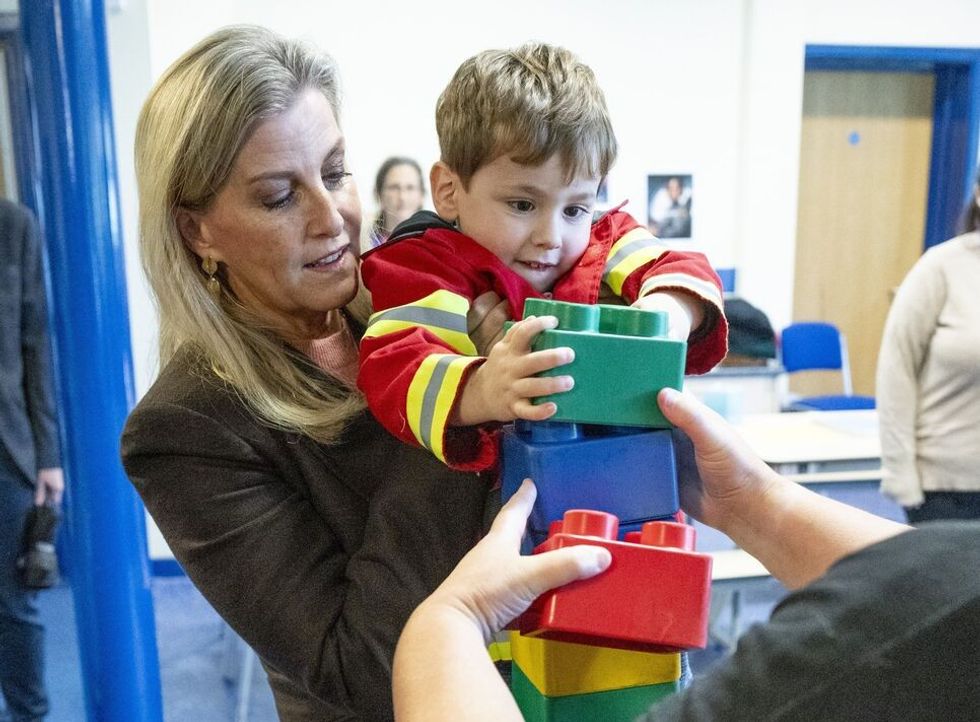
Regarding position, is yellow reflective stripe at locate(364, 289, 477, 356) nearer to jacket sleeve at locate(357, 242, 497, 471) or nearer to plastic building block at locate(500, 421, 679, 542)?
jacket sleeve at locate(357, 242, 497, 471)

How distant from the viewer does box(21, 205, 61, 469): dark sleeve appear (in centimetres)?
219

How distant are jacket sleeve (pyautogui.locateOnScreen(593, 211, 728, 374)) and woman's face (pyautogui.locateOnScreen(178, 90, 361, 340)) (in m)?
0.37

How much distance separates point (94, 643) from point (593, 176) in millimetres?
2077

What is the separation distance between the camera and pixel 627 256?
3.60 feet

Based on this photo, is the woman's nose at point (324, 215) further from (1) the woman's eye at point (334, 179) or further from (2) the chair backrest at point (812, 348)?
(2) the chair backrest at point (812, 348)

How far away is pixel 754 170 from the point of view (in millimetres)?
5359

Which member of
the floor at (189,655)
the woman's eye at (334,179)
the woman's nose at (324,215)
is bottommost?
the floor at (189,655)

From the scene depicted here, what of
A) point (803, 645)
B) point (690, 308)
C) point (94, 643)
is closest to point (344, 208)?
point (690, 308)

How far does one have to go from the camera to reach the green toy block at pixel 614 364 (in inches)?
30.5

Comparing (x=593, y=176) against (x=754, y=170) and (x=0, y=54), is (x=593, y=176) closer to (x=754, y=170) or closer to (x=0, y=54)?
(x=0, y=54)

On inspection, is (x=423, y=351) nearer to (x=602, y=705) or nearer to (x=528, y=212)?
(x=528, y=212)

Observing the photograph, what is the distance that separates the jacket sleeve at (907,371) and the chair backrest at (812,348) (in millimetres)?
2463

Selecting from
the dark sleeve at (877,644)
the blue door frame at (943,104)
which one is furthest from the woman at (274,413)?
the blue door frame at (943,104)

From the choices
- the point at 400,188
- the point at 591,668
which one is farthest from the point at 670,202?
the point at 591,668
